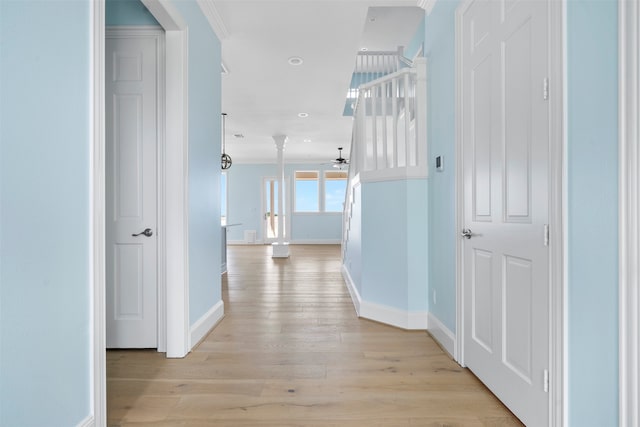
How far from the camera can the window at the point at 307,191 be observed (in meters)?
11.6

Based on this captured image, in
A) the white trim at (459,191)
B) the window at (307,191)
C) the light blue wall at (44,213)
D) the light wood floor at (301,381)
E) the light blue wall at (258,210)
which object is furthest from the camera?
the window at (307,191)

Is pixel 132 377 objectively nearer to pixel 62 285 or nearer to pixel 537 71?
pixel 62 285

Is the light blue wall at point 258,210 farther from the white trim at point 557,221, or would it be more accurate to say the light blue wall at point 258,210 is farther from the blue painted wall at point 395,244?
the white trim at point 557,221

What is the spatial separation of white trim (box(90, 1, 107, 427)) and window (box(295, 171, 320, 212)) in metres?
10.1

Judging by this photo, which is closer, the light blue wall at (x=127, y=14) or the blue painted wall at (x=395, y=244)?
the light blue wall at (x=127, y=14)

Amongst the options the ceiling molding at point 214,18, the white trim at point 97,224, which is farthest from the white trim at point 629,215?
the ceiling molding at point 214,18

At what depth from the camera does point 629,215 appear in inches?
50.8

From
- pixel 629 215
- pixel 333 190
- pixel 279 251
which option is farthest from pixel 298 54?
pixel 333 190

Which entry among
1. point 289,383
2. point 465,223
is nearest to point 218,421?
point 289,383

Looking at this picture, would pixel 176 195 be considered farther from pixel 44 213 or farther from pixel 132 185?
pixel 44 213

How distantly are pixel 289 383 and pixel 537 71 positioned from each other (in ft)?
6.70

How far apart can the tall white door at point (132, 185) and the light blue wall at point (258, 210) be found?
8.90 meters

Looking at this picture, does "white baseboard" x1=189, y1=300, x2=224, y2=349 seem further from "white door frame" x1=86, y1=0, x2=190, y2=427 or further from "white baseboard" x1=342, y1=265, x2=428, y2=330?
"white baseboard" x1=342, y1=265, x2=428, y2=330

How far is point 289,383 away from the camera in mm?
2029
